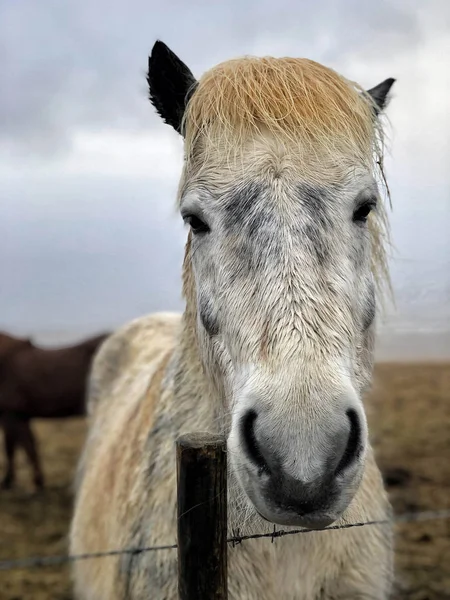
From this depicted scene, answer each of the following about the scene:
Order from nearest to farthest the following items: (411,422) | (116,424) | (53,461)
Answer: (116,424)
(53,461)
(411,422)

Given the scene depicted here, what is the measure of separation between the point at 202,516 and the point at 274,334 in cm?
45

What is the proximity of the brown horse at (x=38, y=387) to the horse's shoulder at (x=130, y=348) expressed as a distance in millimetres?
3385

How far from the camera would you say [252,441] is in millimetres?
1379

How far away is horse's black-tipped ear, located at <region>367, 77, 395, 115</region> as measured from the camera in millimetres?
2320

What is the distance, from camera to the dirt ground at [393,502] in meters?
4.46

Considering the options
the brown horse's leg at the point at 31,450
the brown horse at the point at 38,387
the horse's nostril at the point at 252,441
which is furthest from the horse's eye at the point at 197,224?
the brown horse at the point at 38,387

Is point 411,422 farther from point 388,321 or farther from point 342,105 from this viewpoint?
point 342,105

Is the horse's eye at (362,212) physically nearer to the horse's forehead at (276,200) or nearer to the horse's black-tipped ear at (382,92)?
the horse's forehead at (276,200)

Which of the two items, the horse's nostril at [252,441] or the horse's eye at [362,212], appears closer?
the horse's nostril at [252,441]

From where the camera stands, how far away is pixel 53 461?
8.80 m

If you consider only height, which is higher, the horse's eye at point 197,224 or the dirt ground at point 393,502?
the horse's eye at point 197,224

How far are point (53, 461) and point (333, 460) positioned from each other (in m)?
8.24

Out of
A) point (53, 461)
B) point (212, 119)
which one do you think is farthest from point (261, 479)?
point (53, 461)

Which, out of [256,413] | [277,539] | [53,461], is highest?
[256,413]
